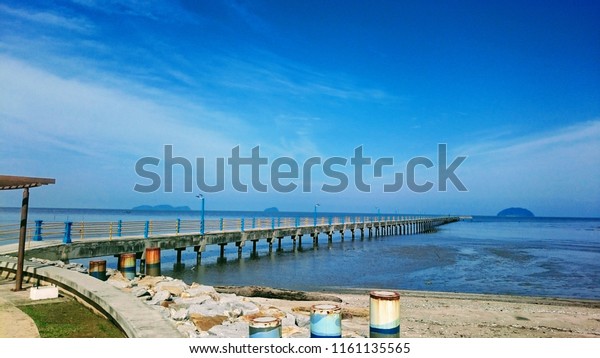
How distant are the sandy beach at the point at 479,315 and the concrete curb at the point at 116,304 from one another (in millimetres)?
3383

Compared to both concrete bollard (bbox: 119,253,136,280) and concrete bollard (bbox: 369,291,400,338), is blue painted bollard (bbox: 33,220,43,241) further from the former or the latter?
concrete bollard (bbox: 369,291,400,338)

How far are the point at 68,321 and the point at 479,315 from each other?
29.2ft

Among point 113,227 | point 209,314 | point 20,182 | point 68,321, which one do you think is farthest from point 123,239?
point 113,227

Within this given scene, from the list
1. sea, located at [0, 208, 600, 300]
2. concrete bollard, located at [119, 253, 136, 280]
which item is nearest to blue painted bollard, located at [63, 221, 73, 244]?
concrete bollard, located at [119, 253, 136, 280]

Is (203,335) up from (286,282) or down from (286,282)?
up

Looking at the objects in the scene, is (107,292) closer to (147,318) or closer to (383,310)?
(147,318)

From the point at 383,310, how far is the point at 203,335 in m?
2.92

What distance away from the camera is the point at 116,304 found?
576 centimetres

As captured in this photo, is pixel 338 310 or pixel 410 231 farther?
pixel 410 231

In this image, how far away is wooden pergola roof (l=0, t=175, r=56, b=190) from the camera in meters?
7.30

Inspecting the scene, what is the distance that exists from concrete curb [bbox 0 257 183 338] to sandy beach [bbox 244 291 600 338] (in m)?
3.38
